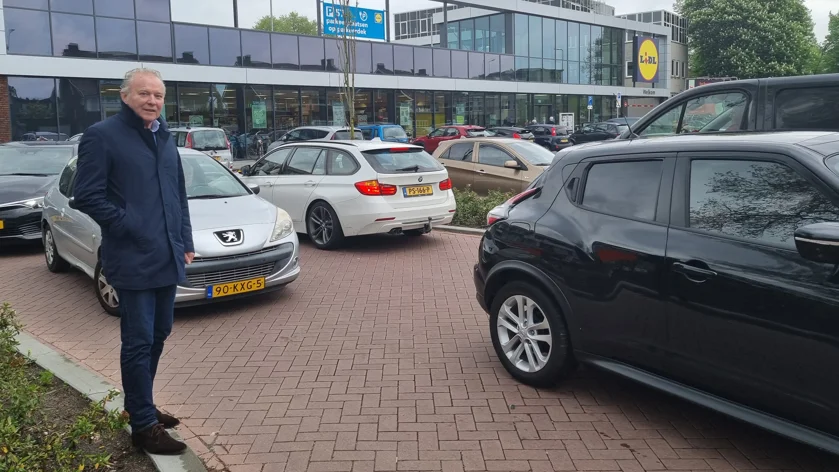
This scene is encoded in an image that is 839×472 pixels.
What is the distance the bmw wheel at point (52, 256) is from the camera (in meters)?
8.92

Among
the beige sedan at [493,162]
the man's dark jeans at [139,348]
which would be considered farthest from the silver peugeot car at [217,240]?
the beige sedan at [493,162]

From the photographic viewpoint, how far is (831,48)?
71.6 meters

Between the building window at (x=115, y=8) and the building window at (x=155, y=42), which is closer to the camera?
the building window at (x=115, y=8)

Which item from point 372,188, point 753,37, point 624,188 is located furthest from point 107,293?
point 753,37

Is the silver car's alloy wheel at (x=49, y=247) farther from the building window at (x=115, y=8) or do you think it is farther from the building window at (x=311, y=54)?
the building window at (x=311, y=54)

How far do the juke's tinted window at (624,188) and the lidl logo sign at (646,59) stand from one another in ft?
174

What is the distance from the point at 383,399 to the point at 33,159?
9490mm

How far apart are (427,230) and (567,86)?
38.9m

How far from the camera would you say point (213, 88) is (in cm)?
2828

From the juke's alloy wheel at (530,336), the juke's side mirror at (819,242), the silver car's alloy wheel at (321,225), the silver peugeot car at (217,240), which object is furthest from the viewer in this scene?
the silver car's alloy wheel at (321,225)

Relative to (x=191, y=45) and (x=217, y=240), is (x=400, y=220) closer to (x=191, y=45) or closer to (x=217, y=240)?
(x=217, y=240)

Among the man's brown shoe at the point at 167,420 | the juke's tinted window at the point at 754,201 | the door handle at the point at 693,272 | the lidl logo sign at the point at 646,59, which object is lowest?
the man's brown shoe at the point at 167,420

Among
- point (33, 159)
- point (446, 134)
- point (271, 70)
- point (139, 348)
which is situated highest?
point (271, 70)

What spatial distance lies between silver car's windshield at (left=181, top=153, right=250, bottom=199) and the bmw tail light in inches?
80.0
